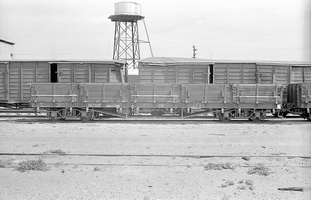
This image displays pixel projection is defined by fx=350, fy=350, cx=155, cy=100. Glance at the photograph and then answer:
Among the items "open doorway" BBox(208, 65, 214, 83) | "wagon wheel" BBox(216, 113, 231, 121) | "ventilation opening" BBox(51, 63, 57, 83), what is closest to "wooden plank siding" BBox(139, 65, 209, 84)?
"open doorway" BBox(208, 65, 214, 83)

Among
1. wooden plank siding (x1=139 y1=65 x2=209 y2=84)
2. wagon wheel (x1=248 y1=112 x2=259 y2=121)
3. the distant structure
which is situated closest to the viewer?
wagon wheel (x1=248 y1=112 x2=259 y2=121)

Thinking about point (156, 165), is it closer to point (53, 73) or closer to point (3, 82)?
point (53, 73)

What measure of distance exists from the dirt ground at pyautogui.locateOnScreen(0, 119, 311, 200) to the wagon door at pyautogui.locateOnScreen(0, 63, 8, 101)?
8.40m

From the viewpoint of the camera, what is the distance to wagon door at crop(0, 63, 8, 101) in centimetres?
2141

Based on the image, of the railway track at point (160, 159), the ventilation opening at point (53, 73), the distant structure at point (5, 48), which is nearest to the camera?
the railway track at point (160, 159)

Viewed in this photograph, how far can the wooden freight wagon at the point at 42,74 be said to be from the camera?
21.4 meters

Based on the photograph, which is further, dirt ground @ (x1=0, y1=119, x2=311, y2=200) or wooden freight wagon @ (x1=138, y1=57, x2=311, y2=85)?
wooden freight wagon @ (x1=138, y1=57, x2=311, y2=85)

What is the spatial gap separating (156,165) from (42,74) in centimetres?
1554

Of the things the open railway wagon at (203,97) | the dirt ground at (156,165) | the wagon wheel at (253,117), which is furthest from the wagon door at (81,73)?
the wagon wheel at (253,117)

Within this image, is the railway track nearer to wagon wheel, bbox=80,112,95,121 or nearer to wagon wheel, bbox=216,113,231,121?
wagon wheel, bbox=80,112,95,121

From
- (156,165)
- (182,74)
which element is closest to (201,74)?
(182,74)

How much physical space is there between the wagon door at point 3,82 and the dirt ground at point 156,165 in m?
8.40

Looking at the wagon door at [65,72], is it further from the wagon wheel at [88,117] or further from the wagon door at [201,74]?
the wagon door at [201,74]

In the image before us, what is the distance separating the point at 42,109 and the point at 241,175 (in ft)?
47.4
